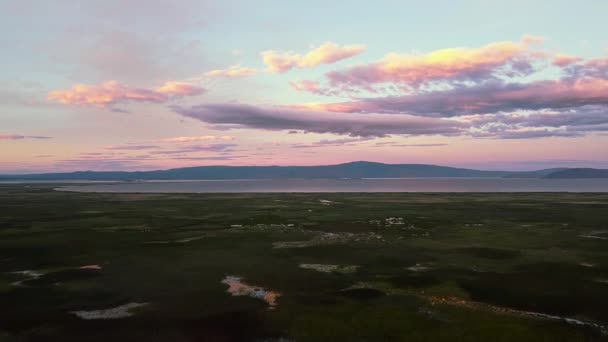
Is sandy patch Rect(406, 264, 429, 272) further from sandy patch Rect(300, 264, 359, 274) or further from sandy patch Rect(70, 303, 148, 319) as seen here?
sandy patch Rect(70, 303, 148, 319)

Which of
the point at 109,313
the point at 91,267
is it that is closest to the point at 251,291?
the point at 109,313

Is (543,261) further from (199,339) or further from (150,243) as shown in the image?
(150,243)

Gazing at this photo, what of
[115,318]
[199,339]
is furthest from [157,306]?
[199,339]

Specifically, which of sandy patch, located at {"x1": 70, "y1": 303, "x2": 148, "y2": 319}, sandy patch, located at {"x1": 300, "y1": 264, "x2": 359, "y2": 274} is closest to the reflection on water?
sandy patch, located at {"x1": 70, "y1": 303, "x2": 148, "y2": 319}

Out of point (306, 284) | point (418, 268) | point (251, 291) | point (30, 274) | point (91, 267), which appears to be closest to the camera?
point (251, 291)

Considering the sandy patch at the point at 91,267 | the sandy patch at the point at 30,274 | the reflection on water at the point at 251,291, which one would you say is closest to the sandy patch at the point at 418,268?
the reflection on water at the point at 251,291

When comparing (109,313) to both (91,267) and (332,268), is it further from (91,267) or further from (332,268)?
(332,268)
